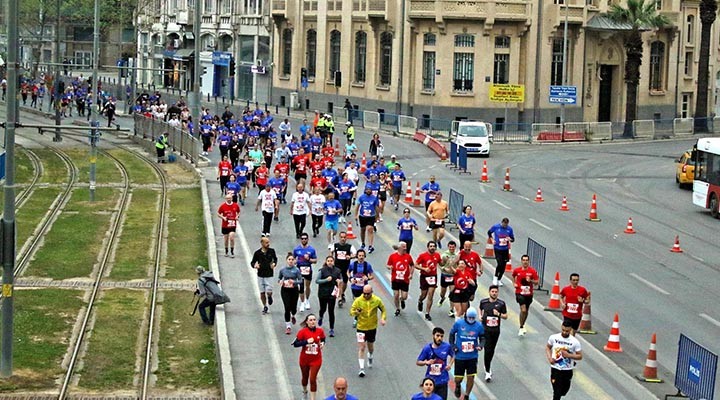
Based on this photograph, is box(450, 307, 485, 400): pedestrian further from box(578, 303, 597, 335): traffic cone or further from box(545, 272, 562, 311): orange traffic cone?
box(545, 272, 562, 311): orange traffic cone

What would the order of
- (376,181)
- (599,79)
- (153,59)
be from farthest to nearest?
1. (153,59)
2. (599,79)
3. (376,181)

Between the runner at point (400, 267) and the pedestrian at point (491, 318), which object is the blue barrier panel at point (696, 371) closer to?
the pedestrian at point (491, 318)

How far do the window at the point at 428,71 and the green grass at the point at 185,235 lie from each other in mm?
28894

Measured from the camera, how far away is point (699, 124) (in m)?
73.9

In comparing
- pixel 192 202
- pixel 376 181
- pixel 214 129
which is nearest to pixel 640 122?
pixel 214 129

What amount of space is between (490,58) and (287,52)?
19.1m

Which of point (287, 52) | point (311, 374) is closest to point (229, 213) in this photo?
point (311, 374)

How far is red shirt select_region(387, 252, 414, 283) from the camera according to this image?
24094 millimetres

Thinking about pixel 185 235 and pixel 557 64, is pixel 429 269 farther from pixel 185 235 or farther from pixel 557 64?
pixel 557 64

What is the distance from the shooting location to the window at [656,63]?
78.9 metres

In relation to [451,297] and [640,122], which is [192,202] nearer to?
[451,297]

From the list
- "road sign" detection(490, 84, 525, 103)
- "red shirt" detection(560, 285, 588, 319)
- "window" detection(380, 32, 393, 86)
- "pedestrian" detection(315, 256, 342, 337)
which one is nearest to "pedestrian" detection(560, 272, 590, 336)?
"red shirt" detection(560, 285, 588, 319)

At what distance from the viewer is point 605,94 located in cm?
7719

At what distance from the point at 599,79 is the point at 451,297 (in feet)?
178
